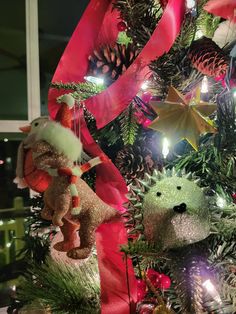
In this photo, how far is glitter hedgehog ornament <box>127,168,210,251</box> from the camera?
0.48 meters

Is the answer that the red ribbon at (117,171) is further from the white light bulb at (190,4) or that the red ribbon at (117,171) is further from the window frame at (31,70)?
the window frame at (31,70)

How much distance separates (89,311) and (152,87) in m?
0.37

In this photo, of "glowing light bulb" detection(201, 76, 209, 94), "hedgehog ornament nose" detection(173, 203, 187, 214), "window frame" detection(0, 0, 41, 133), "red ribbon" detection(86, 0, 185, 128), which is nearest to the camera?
"hedgehog ornament nose" detection(173, 203, 187, 214)

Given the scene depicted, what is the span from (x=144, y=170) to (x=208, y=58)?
21 cm

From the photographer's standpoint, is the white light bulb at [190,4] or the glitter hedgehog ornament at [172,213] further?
the white light bulb at [190,4]

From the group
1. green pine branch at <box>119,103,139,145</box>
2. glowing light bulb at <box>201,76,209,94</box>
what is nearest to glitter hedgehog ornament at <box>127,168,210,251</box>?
green pine branch at <box>119,103,139,145</box>

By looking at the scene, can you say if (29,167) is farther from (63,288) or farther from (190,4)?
(190,4)

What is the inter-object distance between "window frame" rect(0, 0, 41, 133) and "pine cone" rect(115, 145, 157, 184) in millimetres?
948

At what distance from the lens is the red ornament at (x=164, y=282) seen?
2.01ft

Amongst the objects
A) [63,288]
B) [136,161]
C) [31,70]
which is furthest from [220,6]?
[31,70]

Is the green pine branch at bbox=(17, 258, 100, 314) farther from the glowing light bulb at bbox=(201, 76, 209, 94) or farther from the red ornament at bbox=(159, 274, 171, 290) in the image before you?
the glowing light bulb at bbox=(201, 76, 209, 94)

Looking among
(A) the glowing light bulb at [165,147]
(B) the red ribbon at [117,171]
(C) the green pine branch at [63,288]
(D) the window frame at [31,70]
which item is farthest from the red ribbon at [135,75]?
(D) the window frame at [31,70]

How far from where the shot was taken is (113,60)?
0.68m

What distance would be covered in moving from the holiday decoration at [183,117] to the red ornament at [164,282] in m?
0.22
